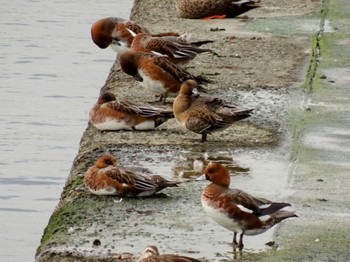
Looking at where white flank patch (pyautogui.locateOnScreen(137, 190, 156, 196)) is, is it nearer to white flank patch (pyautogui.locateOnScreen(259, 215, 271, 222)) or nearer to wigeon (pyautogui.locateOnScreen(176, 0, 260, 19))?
white flank patch (pyautogui.locateOnScreen(259, 215, 271, 222))

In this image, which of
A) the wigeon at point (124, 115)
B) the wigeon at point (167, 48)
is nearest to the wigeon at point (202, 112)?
the wigeon at point (124, 115)

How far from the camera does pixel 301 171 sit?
1026cm

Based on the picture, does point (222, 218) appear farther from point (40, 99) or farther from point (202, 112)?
point (40, 99)

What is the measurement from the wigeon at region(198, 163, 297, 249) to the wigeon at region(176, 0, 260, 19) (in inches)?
343

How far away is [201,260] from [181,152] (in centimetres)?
271

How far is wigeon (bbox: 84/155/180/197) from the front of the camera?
9.38 m

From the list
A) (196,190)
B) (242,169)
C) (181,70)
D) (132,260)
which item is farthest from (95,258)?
(181,70)

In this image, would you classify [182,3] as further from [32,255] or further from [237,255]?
[237,255]

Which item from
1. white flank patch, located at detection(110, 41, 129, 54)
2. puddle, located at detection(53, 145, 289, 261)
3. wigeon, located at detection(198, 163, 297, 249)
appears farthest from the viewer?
white flank patch, located at detection(110, 41, 129, 54)

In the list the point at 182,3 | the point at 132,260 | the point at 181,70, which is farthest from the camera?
the point at 182,3

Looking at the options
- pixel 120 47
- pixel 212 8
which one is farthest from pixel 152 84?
pixel 212 8

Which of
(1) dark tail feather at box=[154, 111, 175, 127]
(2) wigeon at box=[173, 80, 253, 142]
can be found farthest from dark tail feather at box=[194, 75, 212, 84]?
(2) wigeon at box=[173, 80, 253, 142]

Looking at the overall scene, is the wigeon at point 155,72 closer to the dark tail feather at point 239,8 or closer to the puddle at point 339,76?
the puddle at point 339,76

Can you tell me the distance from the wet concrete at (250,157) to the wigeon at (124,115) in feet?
0.31
